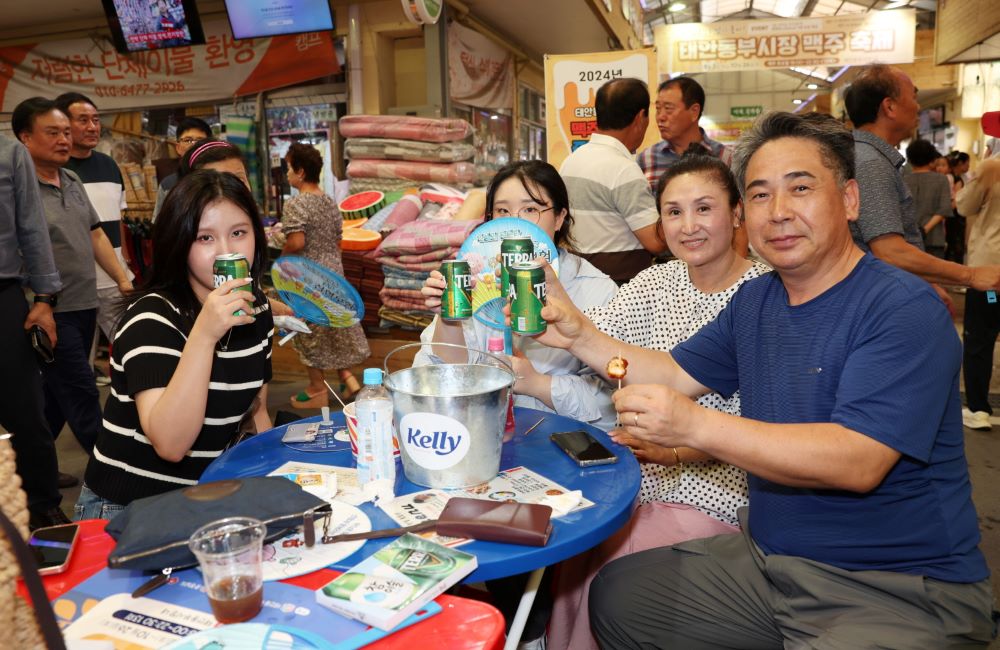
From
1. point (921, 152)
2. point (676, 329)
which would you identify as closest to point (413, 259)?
point (676, 329)

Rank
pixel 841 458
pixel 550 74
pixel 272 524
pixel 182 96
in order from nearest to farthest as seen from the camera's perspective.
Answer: pixel 272 524 → pixel 841 458 → pixel 550 74 → pixel 182 96

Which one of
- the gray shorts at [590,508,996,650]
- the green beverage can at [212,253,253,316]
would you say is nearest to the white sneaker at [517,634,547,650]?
the gray shorts at [590,508,996,650]

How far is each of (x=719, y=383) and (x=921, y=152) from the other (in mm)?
6281

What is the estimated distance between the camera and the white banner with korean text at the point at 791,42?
841 cm

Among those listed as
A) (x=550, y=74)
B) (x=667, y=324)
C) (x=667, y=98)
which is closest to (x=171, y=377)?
(x=667, y=324)

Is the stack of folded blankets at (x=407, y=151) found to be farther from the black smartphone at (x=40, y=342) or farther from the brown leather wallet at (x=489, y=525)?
the brown leather wallet at (x=489, y=525)

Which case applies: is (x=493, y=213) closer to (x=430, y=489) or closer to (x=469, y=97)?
(x=430, y=489)

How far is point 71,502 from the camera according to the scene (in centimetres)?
338

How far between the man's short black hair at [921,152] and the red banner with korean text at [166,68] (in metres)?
5.66

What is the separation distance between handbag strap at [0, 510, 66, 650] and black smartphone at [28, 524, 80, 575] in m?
0.41

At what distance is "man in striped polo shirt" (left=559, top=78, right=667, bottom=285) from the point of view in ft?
10.8

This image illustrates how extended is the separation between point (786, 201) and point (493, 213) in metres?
1.07

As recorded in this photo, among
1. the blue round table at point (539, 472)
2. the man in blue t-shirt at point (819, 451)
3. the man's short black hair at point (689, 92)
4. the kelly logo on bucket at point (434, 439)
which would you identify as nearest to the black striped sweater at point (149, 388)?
the blue round table at point (539, 472)

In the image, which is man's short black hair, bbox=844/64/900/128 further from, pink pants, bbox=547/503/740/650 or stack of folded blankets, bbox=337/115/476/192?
stack of folded blankets, bbox=337/115/476/192
